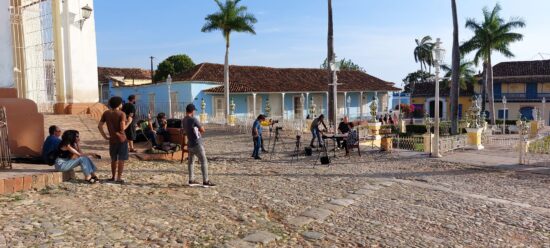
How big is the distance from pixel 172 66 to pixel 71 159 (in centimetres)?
3211

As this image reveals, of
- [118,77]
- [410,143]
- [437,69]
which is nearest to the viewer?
[437,69]

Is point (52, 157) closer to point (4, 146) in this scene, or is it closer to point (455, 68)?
point (4, 146)

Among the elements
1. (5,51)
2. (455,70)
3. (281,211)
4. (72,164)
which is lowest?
(281,211)

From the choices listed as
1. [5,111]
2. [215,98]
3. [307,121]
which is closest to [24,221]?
[5,111]

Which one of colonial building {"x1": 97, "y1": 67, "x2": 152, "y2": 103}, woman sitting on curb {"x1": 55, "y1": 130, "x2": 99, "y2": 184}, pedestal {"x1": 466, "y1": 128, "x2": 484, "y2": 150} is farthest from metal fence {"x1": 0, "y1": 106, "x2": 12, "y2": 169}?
colonial building {"x1": 97, "y1": 67, "x2": 152, "y2": 103}

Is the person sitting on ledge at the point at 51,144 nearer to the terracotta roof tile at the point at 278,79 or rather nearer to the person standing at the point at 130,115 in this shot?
the person standing at the point at 130,115

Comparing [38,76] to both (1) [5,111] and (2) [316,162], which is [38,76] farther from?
(2) [316,162]

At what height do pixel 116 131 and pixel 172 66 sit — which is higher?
pixel 172 66

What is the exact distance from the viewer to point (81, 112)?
13156 millimetres

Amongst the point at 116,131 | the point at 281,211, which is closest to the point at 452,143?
the point at 281,211

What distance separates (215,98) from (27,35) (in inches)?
669

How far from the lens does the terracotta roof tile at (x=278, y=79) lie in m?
29.6

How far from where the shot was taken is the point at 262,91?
2956 cm

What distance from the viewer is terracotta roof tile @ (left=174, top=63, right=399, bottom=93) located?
97.0 ft
